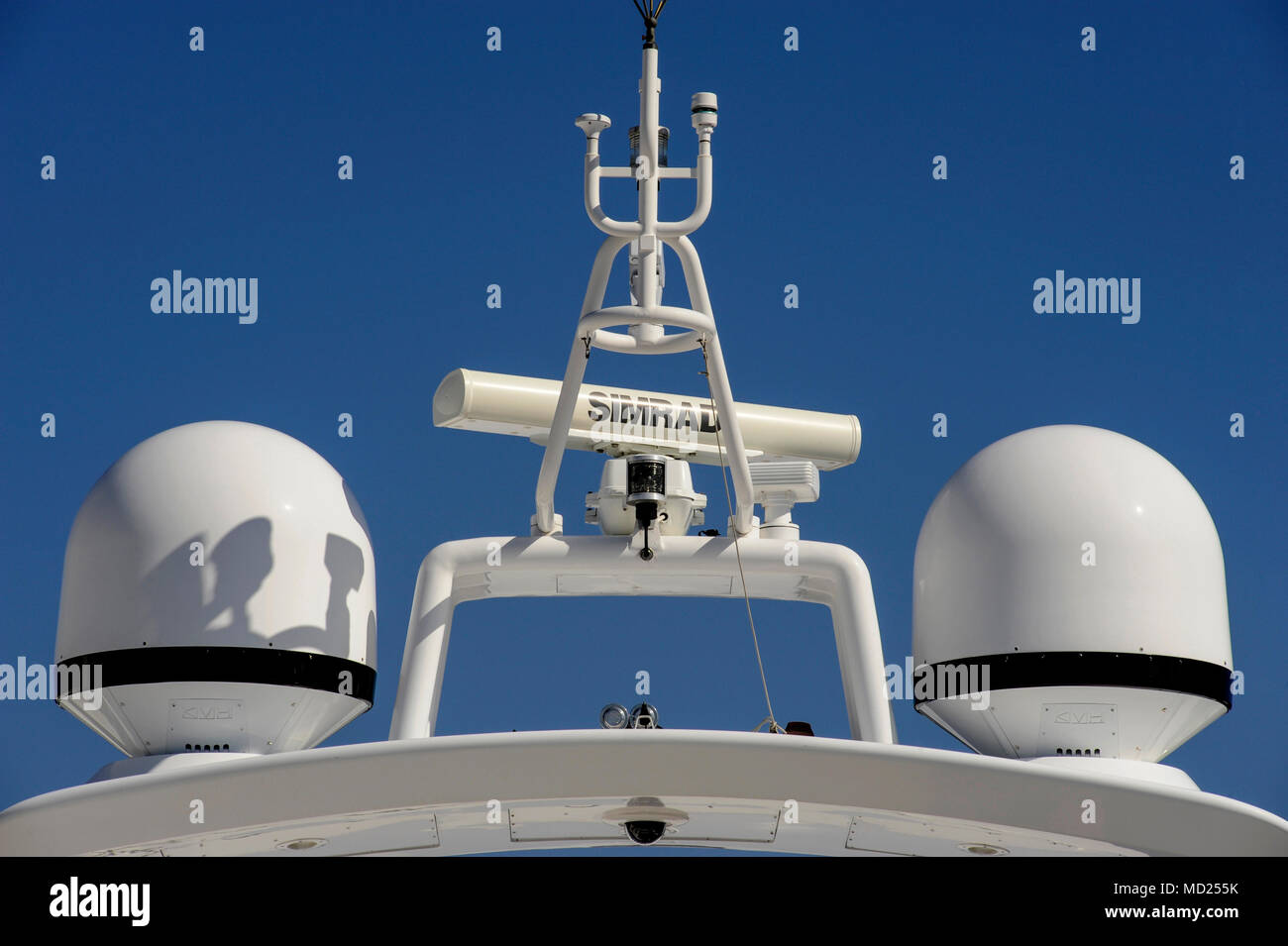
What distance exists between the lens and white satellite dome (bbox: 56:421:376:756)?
1186 cm

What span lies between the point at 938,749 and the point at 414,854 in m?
3.18

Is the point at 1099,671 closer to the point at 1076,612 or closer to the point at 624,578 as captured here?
the point at 1076,612

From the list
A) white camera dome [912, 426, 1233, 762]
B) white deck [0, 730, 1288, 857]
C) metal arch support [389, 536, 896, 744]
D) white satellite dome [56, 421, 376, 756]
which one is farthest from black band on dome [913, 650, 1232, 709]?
white satellite dome [56, 421, 376, 756]

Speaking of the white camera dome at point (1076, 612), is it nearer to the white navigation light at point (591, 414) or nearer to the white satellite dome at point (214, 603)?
the white navigation light at point (591, 414)

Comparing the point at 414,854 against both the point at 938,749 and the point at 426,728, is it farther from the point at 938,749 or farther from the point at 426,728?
the point at 938,749

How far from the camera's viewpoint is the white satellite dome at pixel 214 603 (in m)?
11.9

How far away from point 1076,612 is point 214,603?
542cm

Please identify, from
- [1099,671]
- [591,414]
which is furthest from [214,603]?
[1099,671]

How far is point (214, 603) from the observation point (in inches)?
468

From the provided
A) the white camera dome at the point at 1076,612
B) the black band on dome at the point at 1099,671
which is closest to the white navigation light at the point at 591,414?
the white camera dome at the point at 1076,612

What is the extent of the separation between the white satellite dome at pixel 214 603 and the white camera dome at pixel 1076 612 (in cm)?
396
